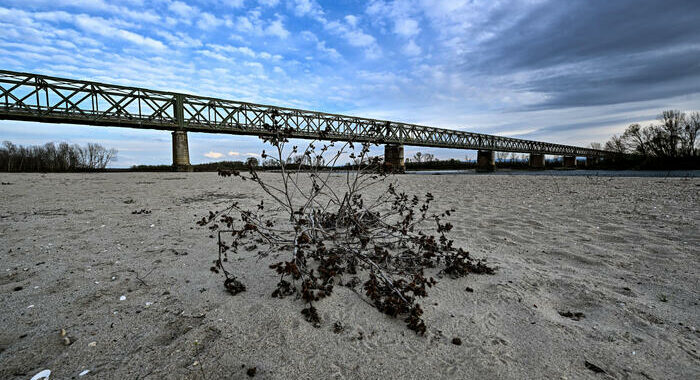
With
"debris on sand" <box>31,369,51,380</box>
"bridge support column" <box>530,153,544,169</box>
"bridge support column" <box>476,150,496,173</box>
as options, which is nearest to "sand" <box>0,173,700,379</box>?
"debris on sand" <box>31,369,51,380</box>

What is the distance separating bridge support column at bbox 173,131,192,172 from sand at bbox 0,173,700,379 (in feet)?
56.5

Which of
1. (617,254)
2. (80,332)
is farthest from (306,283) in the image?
(617,254)

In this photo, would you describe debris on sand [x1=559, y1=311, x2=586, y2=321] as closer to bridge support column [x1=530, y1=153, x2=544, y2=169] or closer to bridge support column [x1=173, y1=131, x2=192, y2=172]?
bridge support column [x1=173, y1=131, x2=192, y2=172]

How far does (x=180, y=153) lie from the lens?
20.1 metres

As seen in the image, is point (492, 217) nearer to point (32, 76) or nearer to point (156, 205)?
point (156, 205)

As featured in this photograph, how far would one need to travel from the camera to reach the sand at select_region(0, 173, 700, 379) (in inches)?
66.4

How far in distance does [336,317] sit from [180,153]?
71.4ft

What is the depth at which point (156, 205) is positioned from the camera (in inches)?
260

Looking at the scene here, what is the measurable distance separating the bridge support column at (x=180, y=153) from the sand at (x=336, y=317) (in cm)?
1721

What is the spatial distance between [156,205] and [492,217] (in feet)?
24.2

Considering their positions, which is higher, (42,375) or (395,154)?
(395,154)

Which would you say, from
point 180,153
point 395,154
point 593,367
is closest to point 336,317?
point 593,367

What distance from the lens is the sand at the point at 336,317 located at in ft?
5.53

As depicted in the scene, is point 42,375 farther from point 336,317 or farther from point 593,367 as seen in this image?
point 593,367
